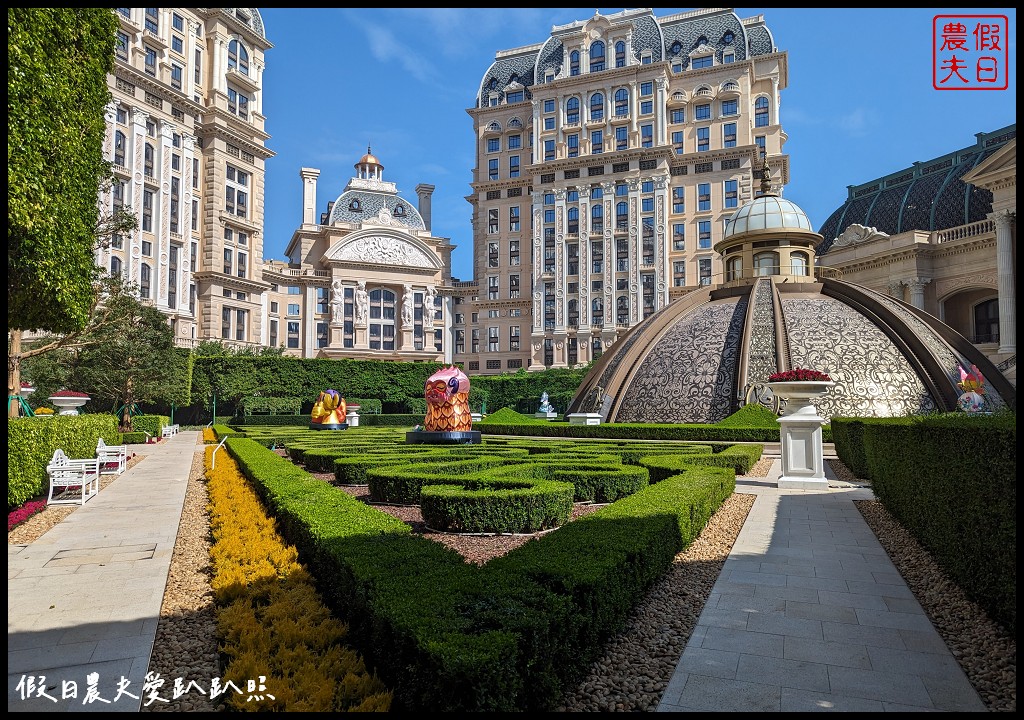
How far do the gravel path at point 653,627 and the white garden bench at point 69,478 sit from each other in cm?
260

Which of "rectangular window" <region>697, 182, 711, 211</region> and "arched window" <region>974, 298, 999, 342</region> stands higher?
"rectangular window" <region>697, 182, 711, 211</region>

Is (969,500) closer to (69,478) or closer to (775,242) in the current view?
(69,478)

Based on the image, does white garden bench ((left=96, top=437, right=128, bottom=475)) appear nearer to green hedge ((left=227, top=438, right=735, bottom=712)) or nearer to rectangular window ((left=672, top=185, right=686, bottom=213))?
green hedge ((left=227, top=438, right=735, bottom=712))

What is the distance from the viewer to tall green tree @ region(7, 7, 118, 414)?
929 cm

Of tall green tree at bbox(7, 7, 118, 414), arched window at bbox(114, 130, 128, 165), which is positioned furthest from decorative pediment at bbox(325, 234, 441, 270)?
tall green tree at bbox(7, 7, 118, 414)

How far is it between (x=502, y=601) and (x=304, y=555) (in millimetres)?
3423

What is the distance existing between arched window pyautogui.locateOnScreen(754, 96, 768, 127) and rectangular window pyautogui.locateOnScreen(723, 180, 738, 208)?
27.5 feet

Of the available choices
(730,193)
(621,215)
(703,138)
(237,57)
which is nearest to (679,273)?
(621,215)

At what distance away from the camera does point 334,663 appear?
13.8ft

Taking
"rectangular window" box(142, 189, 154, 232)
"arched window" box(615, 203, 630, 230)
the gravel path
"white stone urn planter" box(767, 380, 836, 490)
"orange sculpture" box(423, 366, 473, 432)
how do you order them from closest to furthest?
1. the gravel path
2. "white stone urn planter" box(767, 380, 836, 490)
3. "orange sculpture" box(423, 366, 473, 432)
4. "rectangular window" box(142, 189, 154, 232)
5. "arched window" box(615, 203, 630, 230)

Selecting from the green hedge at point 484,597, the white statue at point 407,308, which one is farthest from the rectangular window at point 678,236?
the green hedge at point 484,597

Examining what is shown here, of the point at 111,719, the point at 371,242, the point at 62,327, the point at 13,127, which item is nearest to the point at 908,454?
the point at 111,719

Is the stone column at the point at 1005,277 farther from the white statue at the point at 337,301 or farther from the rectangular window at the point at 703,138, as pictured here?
the white statue at the point at 337,301

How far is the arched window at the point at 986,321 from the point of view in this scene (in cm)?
3931
